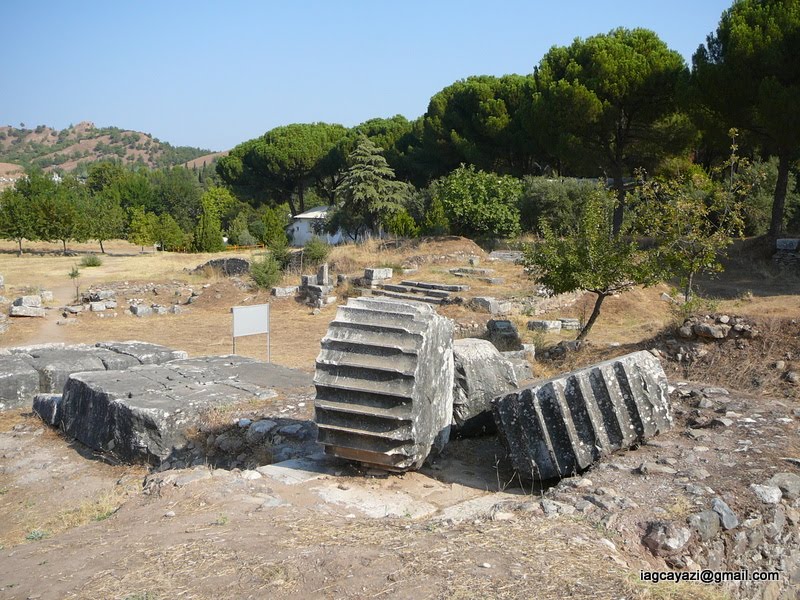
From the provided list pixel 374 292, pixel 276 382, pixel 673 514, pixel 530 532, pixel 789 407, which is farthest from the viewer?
pixel 374 292

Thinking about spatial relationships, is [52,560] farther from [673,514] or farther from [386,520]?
[673,514]

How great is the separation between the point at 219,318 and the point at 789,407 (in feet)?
50.2

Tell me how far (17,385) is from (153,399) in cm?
292

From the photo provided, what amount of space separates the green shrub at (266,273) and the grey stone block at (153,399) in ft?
41.5

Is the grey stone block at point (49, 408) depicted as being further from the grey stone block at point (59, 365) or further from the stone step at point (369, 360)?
the stone step at point (369, 360)

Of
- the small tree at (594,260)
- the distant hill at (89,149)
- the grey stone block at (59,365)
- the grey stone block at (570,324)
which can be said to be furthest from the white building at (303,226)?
the distant hill at (89,149)

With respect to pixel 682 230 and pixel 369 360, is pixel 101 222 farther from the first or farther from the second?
pixel 369 360

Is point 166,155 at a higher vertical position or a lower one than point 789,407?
higher

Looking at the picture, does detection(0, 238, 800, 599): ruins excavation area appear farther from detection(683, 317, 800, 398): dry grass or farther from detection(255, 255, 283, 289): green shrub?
detection(255, 255, 283, 289): green shrub

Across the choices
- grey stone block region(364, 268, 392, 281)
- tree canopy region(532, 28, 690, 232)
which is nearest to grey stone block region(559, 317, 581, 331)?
grey stone block region(364, 268, 392, 281)

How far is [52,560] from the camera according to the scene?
389 cm

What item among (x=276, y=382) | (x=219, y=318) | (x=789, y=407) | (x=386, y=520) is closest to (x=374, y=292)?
(x=219, y=318)

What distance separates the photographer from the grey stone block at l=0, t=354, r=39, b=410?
9133 mm

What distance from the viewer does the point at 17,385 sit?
30.2 feet
